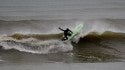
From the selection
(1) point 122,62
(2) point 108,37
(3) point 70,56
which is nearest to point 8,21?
(2) point 108,37

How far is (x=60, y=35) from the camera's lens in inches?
675

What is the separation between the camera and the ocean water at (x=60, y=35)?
13047 mm

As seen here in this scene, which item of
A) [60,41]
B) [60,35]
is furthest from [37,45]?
[60,35]

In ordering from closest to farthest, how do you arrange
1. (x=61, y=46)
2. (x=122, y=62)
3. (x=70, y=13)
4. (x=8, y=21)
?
1. (x=122, y=62)
2. (x=61, y=46)
3. (x=8, y=21)
4. (x=70, y=13)

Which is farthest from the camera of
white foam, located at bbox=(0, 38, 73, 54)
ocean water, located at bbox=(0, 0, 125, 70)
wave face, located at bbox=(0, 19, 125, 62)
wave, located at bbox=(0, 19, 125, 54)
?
wave, located at bbox=(0, 19, 125, 54)

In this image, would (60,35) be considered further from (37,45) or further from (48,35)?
(37,45)

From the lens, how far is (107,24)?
19.9 metres

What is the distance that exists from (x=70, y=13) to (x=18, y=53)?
9356 mm

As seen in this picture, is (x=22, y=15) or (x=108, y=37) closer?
(x=108, y=37)

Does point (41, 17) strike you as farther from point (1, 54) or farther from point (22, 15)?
point (1, 54)

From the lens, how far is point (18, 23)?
20656mm

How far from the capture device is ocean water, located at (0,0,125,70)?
1305 cm

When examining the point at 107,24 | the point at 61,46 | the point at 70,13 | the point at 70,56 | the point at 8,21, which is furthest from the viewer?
the point at 70,13

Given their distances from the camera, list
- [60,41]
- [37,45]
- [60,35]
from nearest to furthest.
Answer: [37,45] → [60,41] → [60,35]
